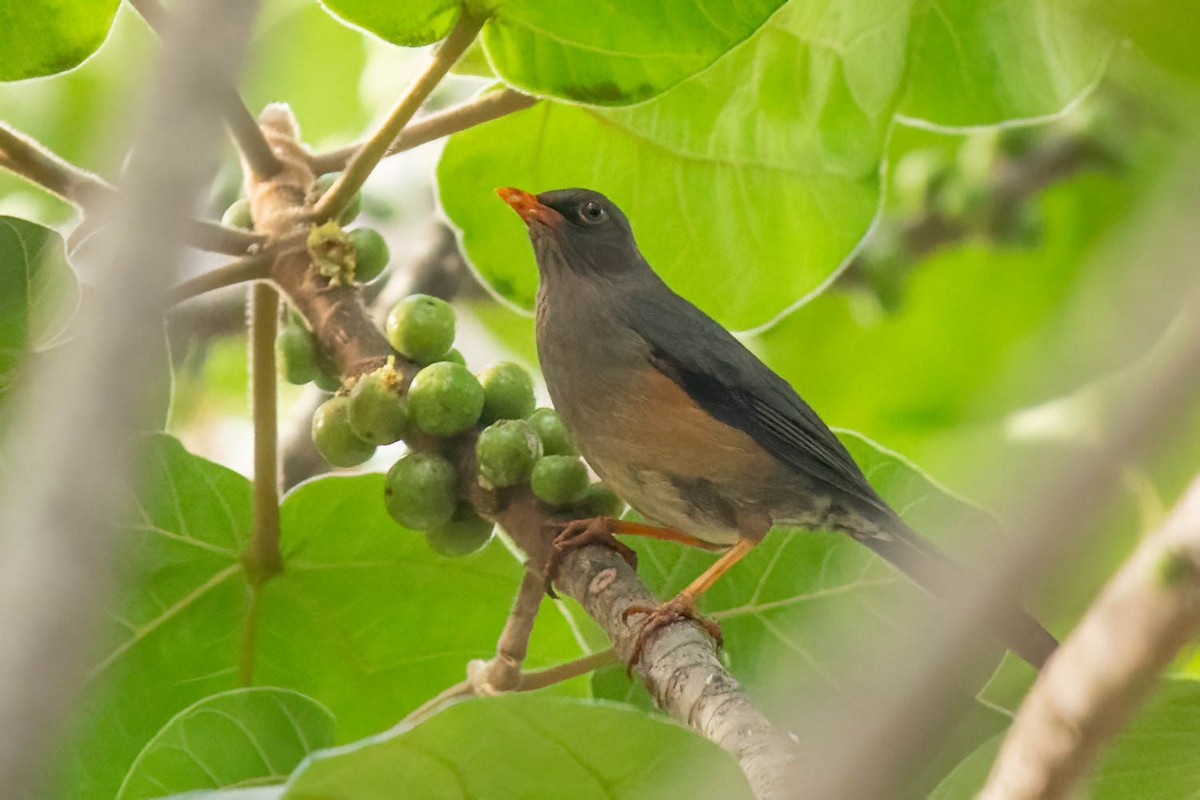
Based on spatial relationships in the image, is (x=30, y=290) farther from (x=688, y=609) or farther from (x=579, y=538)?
(x=688, y=609)

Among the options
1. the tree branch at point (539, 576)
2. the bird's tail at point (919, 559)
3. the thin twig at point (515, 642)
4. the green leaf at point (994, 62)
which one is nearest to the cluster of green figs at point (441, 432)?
the tree branch at point (539, 576)

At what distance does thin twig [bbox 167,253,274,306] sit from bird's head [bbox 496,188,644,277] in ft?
1.67

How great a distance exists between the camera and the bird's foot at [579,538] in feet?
5.98

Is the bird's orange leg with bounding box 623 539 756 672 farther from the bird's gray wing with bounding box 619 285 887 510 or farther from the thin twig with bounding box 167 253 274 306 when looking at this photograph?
the thin twig with bounding box 167 253 274 306

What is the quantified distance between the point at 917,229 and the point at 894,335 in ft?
1.11

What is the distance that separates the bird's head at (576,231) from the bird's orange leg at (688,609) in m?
0.69

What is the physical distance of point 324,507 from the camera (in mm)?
2135

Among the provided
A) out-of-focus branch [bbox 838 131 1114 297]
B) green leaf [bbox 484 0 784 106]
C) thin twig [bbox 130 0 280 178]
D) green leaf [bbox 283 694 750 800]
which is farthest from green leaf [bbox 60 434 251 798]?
out-of-focus branch [bbox 838 131 1114 297]

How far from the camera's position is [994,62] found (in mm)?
2273

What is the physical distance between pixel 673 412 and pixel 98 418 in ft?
6.89

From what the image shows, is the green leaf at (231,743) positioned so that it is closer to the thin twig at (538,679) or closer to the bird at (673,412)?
the thin twig at (538,679)

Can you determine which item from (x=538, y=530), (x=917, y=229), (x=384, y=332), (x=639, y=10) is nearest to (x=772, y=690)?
(x=538, y=530)

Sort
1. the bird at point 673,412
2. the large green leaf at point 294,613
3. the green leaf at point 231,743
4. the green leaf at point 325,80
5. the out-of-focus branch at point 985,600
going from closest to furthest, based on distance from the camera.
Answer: the out-of-focus branch at point 985,600
the green leaf at point 231,743
the large green leaf at point 294,613
the bird at point 673,412
the green leaf at point 325,80

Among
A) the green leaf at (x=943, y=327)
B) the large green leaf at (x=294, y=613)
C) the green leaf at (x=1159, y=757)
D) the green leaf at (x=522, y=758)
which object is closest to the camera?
the green leaf at (x=522, y=758)
